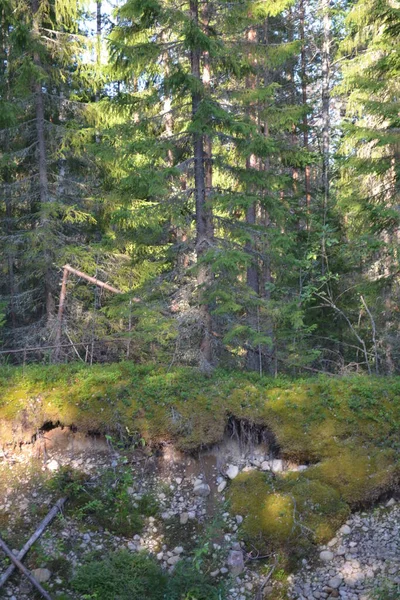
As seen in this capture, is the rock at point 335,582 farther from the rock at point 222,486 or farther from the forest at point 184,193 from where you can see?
the forest at point 184,193

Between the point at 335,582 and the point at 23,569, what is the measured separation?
3963 millimetres

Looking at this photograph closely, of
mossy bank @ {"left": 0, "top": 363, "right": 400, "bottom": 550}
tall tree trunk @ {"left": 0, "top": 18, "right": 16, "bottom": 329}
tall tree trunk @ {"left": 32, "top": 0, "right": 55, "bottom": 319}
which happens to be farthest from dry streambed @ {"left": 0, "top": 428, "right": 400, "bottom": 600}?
tall tree trunk @ {"left": 0, "top": 18, "right": 16, "bottom": 329}

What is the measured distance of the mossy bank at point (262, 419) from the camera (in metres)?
6.89

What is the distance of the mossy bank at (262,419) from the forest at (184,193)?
2.35 ft

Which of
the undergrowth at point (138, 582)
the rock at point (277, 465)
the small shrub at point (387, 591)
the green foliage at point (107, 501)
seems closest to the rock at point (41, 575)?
the undergrowth at point (138, 582)

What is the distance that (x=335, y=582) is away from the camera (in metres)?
6.09

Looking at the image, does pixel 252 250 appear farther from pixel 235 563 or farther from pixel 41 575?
pixel 41 575

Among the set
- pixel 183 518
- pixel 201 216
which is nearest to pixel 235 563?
→ pixel 183 518

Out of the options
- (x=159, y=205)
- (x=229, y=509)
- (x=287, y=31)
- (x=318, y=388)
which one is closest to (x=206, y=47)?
(x=159, y=205)

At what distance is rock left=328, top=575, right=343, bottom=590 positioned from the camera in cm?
607

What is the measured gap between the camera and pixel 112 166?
1262 centimetres

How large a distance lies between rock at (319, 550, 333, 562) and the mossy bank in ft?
0.82

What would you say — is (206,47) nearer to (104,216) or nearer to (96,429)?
(104,216)

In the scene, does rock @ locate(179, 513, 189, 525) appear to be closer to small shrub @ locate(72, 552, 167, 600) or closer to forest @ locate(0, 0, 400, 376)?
small shrub @ locate(72, 552, 167, 600)
